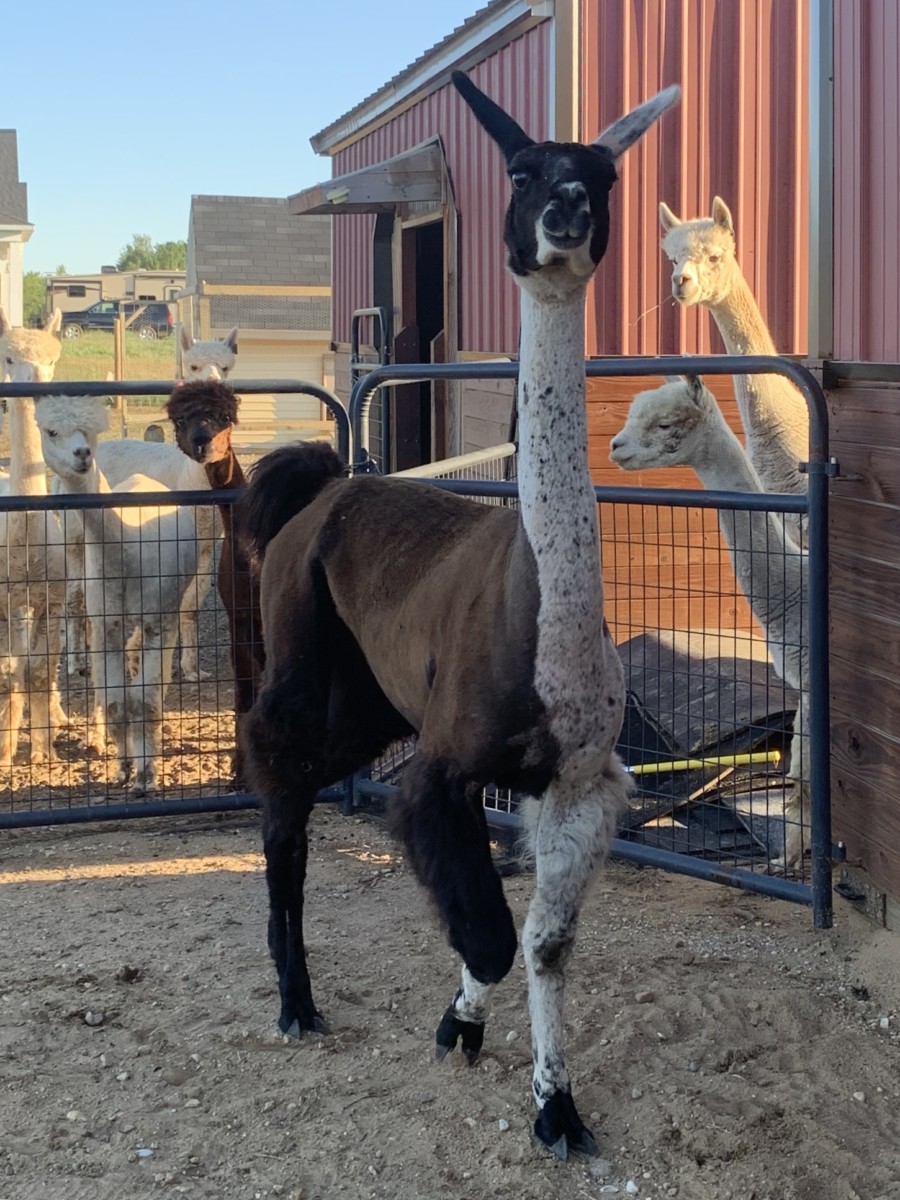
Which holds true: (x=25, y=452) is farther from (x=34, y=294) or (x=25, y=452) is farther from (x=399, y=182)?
(x=34, y=294)

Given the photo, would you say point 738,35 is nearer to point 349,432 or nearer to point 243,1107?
point 349,432

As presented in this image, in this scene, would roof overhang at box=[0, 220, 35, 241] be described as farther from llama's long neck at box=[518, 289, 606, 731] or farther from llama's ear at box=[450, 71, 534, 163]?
llama's long neck at box=[518, 289, 606, 731]

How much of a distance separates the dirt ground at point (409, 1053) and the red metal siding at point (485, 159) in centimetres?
574

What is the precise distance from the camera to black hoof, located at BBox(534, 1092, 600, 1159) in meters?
3.02

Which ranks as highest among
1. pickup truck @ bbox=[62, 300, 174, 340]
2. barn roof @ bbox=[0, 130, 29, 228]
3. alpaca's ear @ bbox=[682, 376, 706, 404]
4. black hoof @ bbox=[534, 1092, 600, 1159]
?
barn roof @ bbox=[0, 130, 29, 228]

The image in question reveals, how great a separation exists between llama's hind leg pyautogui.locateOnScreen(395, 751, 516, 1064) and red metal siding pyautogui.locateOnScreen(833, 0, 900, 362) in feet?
6.44

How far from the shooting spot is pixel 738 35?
27.6ft

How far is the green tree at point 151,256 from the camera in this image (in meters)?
88.4

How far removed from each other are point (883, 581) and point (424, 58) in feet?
29.3

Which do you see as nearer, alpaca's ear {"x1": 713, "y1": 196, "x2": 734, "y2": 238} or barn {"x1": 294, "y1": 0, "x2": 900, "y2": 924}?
barn {"x1": 294, "y1": 0, "x2": 900, "y2": 924}

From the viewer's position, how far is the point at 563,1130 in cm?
304

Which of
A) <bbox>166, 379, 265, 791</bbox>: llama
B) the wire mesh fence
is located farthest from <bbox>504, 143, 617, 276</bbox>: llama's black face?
<bbox>166, 379, 265, 791</bbox>: llama

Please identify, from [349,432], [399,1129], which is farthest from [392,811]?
[349,432]

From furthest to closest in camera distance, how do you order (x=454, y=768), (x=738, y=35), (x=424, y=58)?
1. (x=424, y=58)
2. (x=738, y=35)
3. (x=454, y=768)
